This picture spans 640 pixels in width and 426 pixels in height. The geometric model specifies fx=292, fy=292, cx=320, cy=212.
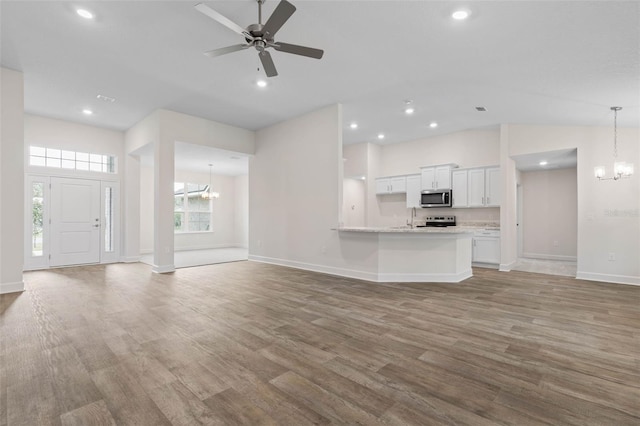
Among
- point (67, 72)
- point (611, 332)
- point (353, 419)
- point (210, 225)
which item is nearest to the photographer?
point (353, 419)

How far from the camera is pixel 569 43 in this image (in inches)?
125

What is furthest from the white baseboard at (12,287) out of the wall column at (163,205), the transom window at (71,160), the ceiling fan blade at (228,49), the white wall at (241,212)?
the white wall at (241,212)

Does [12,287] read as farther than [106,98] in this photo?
No

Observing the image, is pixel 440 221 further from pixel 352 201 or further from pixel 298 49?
pixel 298 49

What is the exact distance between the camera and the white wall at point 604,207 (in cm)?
525

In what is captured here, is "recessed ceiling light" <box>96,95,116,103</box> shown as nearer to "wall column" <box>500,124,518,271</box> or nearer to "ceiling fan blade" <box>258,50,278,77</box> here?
"ceiling fan blade" <box>258,50,278,77</box>

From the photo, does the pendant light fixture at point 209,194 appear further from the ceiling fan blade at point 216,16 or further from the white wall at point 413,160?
the ceiling fan blade at point 216,16

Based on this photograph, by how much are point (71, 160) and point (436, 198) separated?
9.05 m

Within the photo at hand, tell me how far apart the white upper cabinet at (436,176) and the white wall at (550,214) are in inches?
111

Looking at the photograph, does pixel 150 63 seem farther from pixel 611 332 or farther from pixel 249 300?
pixel 611 332

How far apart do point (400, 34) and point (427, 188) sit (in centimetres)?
508

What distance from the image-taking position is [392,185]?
849 centimetres

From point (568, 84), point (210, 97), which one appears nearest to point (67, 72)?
point (210, 97)

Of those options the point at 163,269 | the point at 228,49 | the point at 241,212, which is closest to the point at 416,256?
the point at 228,49
